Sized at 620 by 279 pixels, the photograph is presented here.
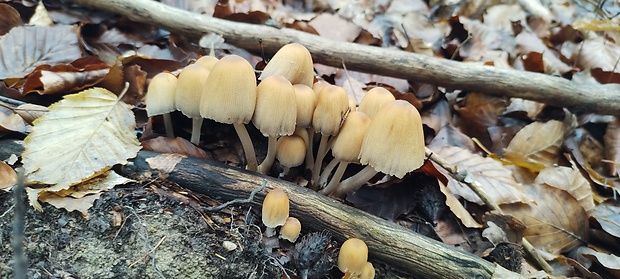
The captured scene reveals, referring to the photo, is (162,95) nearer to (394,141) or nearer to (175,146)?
(175,146)

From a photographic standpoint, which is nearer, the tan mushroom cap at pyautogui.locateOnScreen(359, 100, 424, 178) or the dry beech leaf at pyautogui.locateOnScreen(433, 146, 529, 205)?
the tan mushroom cap at pyautogui.locateOnScreen(359, 100, 424, 178)

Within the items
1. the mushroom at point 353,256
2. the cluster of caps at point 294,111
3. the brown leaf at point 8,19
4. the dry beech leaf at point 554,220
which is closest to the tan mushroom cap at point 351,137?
the cluster of caps at point 294,111

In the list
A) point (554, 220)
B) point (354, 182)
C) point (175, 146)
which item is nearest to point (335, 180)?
point (354, 182)

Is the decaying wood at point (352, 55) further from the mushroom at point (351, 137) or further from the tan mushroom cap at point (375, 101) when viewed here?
the mushroom at point (351, 137)

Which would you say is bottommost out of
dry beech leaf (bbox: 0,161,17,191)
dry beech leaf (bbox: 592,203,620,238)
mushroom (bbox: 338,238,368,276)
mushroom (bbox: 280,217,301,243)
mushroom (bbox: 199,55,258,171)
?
dry beech leaf (bbox: 592,203,620,238)

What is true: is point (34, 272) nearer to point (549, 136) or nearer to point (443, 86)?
point (443, 86)

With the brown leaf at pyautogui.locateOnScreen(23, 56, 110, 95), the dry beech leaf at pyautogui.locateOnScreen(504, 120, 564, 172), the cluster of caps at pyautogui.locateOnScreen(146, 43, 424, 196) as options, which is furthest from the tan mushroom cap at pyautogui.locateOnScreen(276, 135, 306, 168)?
the dry beech leaf at pyautogui.locateOnScreen(504, 120, 564, 172)

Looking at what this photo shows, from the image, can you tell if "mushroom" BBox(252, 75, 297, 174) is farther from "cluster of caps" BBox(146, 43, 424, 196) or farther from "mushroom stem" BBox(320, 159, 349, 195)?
"mushroom stem" BBox(320, 159, 349, 195)

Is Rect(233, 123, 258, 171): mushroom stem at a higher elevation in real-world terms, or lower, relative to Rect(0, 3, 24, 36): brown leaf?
lower
